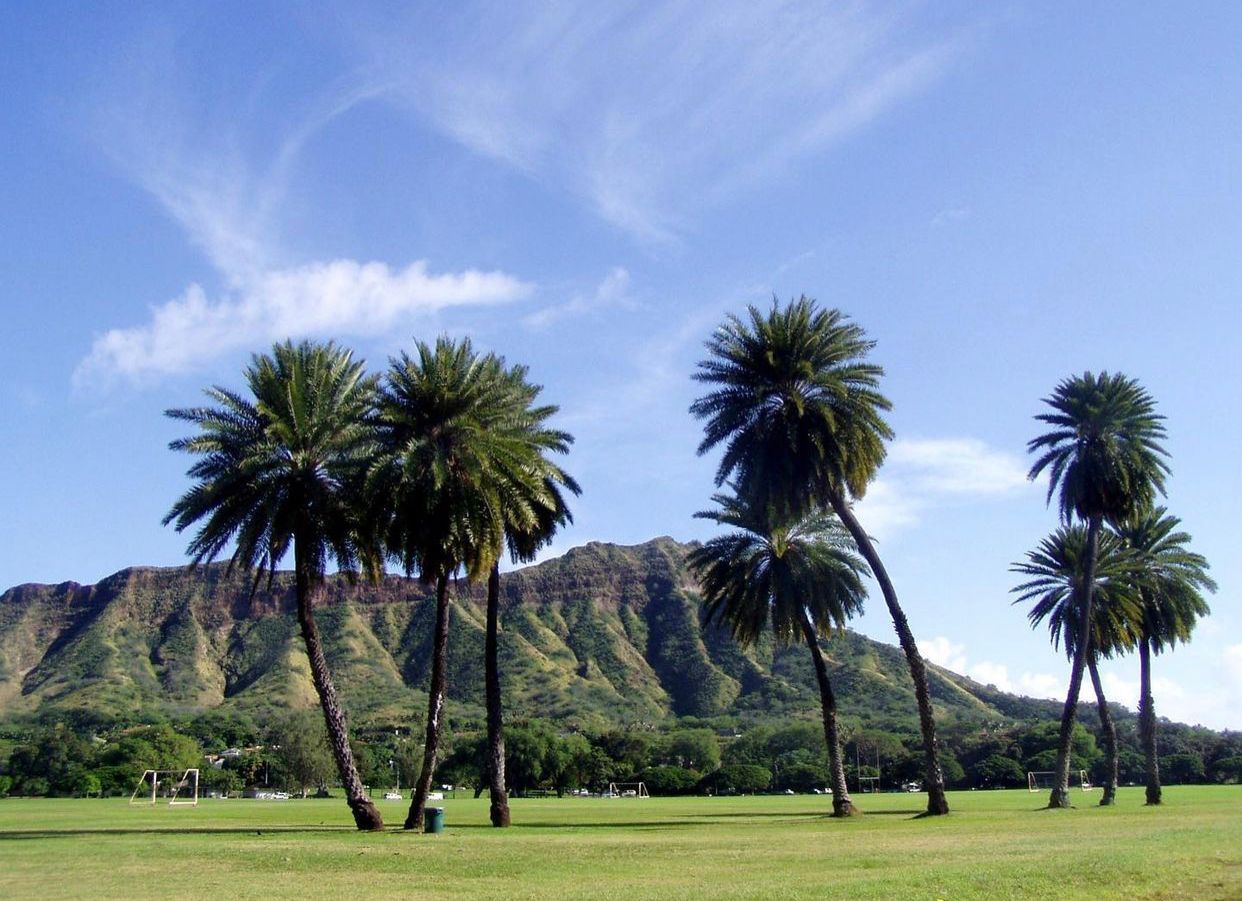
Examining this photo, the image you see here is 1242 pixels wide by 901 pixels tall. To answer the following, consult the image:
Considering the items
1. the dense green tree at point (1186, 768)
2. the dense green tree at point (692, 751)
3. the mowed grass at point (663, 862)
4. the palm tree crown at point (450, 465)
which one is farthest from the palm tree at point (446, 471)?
the dense green tree at point (692, 751)

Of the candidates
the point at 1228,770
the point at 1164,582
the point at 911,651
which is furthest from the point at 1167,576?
the point at 1228,770

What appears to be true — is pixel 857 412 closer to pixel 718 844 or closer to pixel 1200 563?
pixel 718 844

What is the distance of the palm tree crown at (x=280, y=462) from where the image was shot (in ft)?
127

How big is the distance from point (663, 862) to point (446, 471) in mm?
18048

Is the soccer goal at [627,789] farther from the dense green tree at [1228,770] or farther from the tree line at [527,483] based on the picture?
the tree line at [527,483]

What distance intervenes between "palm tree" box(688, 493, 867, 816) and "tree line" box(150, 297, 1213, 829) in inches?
3.8

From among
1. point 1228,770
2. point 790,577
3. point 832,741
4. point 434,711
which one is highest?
point 790,577

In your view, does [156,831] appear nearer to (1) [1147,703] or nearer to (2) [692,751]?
(1) [1147,703]

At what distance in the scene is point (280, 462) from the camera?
1533 inches

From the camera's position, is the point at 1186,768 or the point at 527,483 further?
the point at 1186,768

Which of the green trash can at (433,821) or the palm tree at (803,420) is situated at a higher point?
the palm tree at (803,420)

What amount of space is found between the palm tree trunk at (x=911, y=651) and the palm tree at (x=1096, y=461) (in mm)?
10069

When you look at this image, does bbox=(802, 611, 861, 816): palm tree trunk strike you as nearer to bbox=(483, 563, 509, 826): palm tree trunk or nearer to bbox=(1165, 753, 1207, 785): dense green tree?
bbox=(483, 563, 509, 826): palm tree trunk

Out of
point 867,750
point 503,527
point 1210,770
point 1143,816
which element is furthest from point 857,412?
point 867,750
